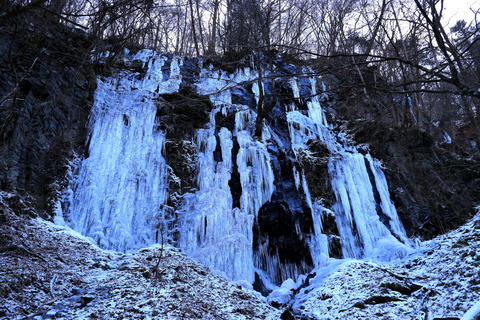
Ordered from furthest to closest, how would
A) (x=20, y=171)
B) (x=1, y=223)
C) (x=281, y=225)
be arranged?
(x=281, y=225), (x=20, y=171), (x=1, y=223)

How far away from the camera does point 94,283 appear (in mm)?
4320

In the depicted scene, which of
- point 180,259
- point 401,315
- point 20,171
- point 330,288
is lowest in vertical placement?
point 401,315

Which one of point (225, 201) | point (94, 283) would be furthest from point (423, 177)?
point (94, 283)

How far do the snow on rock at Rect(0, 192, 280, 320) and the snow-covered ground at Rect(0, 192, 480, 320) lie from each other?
12 mm

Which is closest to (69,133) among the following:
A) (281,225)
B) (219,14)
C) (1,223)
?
(1,223)

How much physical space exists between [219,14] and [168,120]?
10597 mm

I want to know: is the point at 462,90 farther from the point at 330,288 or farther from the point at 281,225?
the point at 281,225

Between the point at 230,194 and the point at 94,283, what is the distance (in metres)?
5.54

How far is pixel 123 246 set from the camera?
24.6 feet

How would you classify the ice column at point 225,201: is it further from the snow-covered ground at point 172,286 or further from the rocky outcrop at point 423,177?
Answer: the rocky outcrop at point 423,177

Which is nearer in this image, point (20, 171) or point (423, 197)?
point (20, 171)

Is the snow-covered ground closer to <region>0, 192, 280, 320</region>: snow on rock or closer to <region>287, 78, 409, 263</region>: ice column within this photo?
<region>0, 192, 280, 320</region>: snow on rock

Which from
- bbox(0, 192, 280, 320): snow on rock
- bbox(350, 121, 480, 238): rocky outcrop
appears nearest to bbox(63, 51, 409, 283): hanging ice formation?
bbox(350, 121, 480, 238): rocky outcrop

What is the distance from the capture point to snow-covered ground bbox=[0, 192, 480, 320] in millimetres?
3584
